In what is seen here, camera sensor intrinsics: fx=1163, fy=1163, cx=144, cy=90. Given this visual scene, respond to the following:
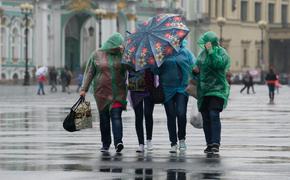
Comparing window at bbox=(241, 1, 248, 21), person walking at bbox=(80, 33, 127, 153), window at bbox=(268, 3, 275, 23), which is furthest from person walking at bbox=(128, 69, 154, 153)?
window at bbox=(268, 3, 275, 23)

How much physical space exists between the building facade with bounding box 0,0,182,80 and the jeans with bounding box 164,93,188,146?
2591 inches

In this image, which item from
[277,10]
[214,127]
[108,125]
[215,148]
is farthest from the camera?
[277,10]

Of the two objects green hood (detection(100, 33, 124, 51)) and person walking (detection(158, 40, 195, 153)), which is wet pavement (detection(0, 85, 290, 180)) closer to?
person walking (detection(158, 40, 195, 153))

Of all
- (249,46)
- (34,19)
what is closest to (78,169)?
(34,19)

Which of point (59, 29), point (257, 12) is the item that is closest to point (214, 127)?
point (59, 29)

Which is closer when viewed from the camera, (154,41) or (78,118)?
(154,41)

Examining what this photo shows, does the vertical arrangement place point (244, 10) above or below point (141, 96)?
above

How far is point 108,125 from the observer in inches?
740

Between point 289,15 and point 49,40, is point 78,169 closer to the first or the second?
point 49,40

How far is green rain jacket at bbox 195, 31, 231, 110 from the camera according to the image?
18.2m

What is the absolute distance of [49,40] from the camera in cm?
9231

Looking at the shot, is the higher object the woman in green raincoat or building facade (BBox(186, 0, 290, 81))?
building facade (BBox(186, 0, 290, 81))

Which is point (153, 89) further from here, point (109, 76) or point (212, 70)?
point (212, 70)

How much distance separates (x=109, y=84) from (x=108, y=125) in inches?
27.9
